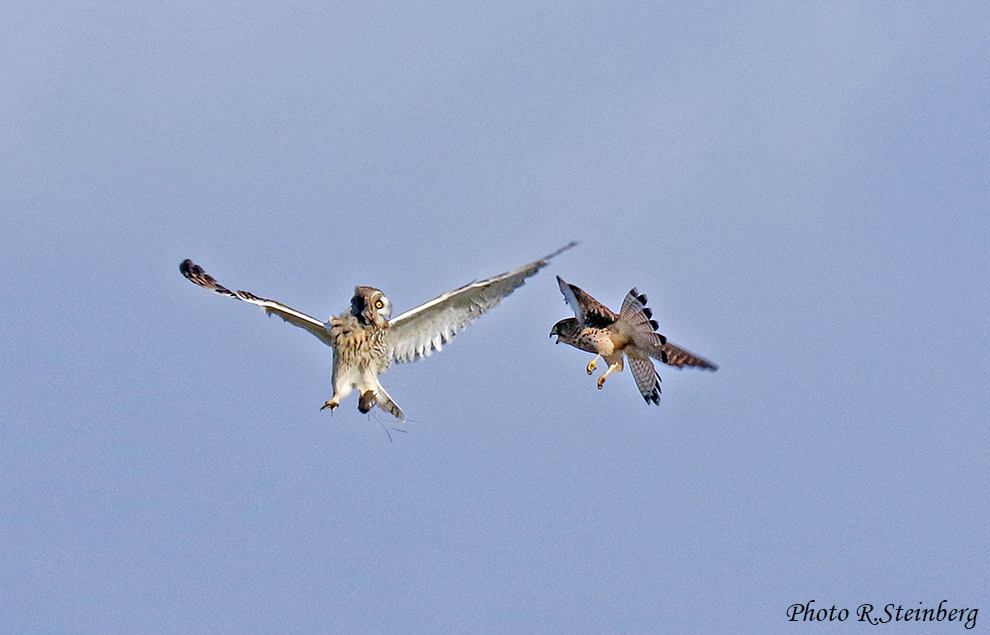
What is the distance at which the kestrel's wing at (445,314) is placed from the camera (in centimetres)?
1647

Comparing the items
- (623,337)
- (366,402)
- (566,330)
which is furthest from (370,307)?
(623,337)

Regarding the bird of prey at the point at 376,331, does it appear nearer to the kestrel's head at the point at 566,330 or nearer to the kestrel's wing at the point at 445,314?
the kestrel's wing at the point at 445,314

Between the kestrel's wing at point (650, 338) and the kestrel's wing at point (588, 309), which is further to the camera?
the kestrel's wing at point (588, 309)

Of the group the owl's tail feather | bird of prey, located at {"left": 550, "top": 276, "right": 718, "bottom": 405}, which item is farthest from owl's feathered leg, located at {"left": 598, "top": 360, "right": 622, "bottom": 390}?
the owl's tail feather

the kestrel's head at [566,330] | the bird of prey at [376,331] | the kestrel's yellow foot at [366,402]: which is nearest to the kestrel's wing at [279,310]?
the bird of prey at [376,331]

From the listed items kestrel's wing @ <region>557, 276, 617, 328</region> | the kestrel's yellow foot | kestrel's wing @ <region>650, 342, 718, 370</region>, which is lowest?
the kestrel's yellow foot

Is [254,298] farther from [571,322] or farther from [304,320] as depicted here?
[571,322]

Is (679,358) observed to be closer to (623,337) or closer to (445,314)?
(623,337)

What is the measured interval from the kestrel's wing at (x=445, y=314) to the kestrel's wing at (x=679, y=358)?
4.12ft

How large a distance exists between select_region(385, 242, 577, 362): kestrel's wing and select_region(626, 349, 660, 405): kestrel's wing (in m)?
1.34

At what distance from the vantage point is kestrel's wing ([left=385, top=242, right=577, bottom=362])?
16.5 meters

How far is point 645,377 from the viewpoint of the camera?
17.2 m

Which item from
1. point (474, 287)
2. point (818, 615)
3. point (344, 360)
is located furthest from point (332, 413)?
point (818, 615)

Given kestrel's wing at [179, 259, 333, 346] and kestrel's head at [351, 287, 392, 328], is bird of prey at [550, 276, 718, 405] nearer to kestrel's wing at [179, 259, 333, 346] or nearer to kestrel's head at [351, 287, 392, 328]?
kestrel's head at [351, 287, 392, 328]
